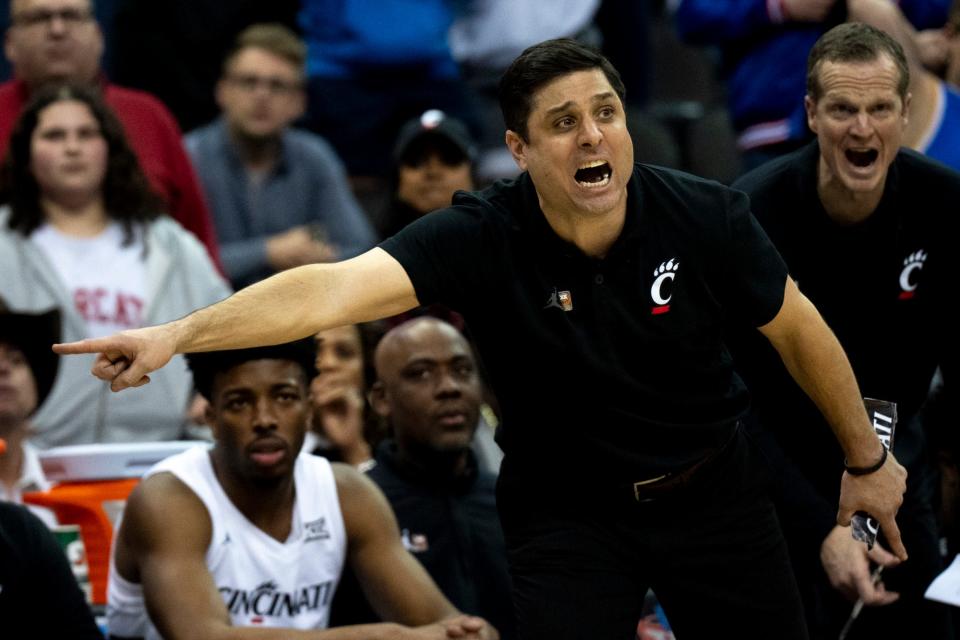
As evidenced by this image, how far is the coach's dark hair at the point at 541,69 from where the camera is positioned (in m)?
3.92

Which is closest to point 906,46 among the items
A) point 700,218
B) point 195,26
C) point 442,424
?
point 442,424

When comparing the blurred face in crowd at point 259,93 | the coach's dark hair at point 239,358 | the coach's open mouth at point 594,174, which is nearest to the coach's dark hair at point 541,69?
the coach's open mouth at point 594,174

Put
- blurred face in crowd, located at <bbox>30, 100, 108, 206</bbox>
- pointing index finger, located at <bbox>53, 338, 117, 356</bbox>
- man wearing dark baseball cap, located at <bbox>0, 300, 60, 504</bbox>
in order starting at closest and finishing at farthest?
1. pointing index finger, located at <bbox>53, 338, 117, 356</bbox>
2. man wearing dark baseball cap, located at <bbox>0, 300, 60, 504</bbox>
3. blurred face in crowd, located at <bbox>30, 100, 108, 206</bbox>

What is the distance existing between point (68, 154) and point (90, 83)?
60 centimetres

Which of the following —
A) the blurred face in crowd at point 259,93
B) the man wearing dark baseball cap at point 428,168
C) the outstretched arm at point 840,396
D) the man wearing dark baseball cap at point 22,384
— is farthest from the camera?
the blurred face in crowd at point 259,93

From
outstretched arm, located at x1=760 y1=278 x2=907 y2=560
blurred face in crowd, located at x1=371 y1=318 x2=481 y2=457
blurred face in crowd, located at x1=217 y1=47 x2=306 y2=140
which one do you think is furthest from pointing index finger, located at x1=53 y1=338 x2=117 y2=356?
blurred face in crowd, located at x1=217 y1=47 x2=306 y2=140

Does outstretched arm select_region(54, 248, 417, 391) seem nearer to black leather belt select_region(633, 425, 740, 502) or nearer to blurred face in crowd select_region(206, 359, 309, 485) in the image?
black leather belt select_region(633, 425, 740, 502)

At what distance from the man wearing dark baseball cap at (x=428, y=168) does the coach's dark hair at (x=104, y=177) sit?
1.06 meters

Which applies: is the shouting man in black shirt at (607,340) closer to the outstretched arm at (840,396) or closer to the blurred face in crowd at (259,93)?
the outstretched arm at (840,396)

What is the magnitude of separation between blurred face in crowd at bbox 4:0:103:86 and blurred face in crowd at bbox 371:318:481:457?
1.91m

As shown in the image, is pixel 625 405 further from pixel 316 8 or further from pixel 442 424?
pixel 316 8

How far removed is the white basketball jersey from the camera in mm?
5129

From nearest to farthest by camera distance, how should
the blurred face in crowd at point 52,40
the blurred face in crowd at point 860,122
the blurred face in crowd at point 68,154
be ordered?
the blurred face in crowd at point 860,122, the blurred face in crowd at point 68,154, the blurred face in crowd at point 52,40

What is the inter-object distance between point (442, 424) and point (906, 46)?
2.20 meters
